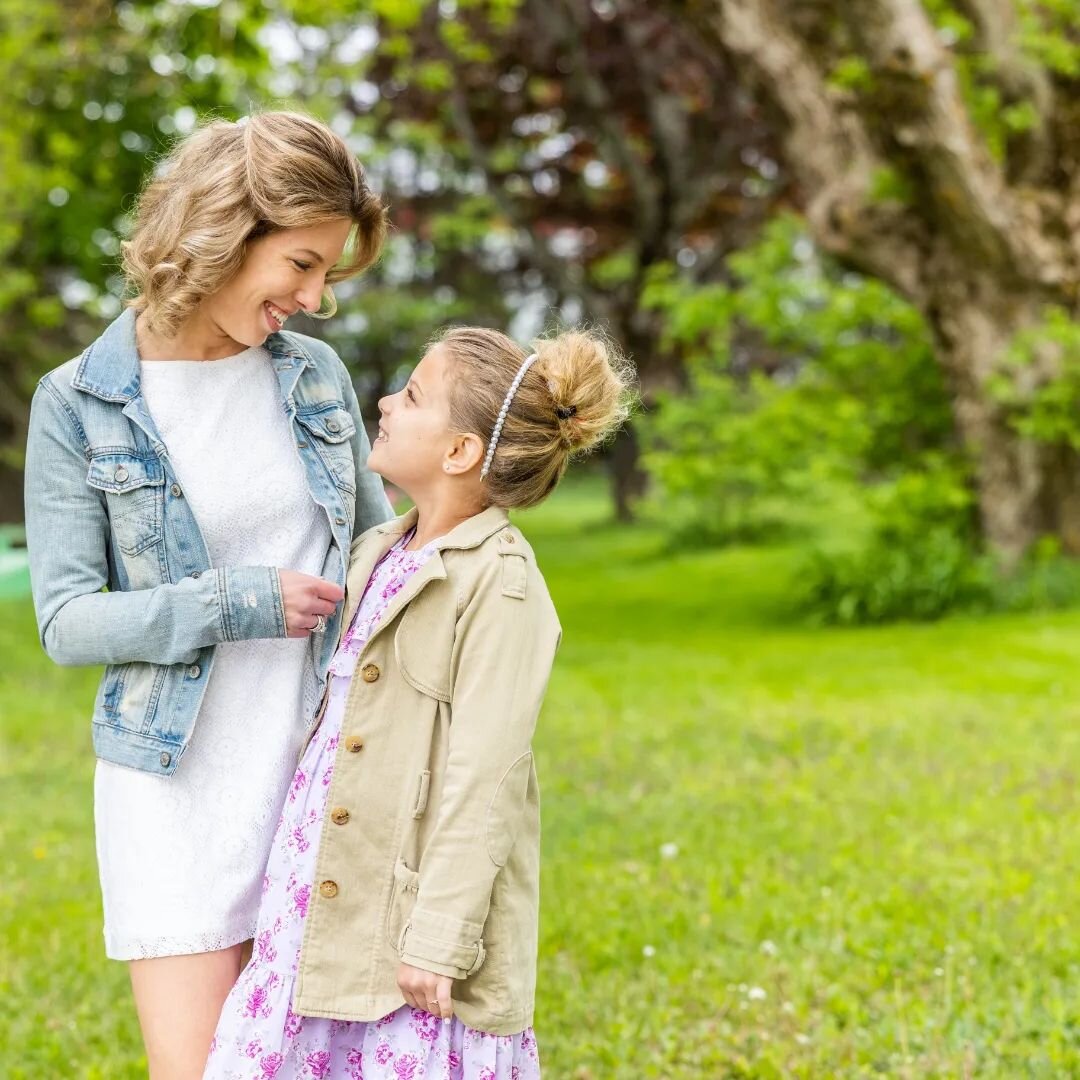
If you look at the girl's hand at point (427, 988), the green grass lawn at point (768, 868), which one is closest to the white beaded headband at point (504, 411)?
the girl's hand at point (427, 988)

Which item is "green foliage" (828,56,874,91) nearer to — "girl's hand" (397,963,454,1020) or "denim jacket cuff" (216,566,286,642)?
"denim jacket cuff" (216,566,286,642)

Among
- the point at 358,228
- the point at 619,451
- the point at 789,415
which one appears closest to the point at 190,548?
the point at 358,228

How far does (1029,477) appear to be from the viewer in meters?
10.9

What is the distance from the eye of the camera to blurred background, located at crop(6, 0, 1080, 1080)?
14.4 feet

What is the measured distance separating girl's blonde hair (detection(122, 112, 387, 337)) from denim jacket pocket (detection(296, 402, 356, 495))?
29 centimetres

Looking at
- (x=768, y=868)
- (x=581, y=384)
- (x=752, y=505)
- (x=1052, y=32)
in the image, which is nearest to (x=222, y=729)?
(x=581, y=384)

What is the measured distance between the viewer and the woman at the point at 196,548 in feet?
7.60

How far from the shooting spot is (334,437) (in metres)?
2.60

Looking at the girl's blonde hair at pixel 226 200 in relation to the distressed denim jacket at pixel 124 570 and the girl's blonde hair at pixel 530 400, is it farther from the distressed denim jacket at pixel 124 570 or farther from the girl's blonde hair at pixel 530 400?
the girl's blonde hair at pixel 530 400

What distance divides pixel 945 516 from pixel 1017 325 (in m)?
1.66

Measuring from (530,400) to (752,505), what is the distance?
15420 mm

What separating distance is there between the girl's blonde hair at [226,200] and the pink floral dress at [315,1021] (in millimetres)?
588

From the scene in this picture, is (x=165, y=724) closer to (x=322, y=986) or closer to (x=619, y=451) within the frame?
(x=322, y=986)

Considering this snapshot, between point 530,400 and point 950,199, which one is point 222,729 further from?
point 950,199
